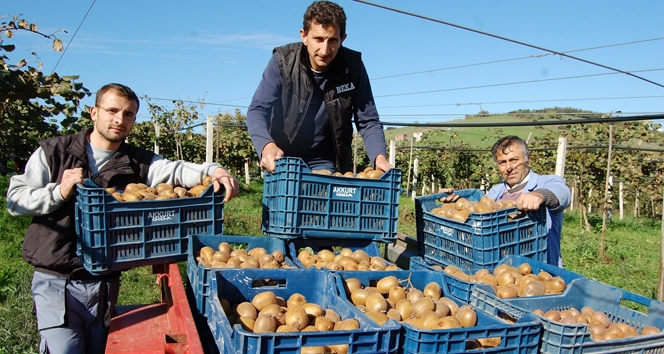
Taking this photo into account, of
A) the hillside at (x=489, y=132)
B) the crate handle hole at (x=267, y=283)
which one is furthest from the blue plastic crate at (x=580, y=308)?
the hillside at (x=489, y=132)

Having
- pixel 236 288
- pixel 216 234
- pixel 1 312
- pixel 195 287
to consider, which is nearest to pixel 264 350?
pixel 236 288

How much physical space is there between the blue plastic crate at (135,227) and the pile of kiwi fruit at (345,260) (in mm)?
613

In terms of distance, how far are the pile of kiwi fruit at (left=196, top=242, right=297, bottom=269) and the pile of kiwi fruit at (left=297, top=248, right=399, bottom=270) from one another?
15 cm

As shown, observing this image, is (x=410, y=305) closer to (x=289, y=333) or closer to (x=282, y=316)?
(x=282, y=316)

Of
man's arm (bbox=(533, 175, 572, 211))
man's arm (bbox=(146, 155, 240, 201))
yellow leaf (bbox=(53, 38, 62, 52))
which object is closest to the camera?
man's arm (bbox=(146, 155, 240, 201))

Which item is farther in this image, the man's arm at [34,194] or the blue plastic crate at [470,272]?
the man's arm at [34,194]

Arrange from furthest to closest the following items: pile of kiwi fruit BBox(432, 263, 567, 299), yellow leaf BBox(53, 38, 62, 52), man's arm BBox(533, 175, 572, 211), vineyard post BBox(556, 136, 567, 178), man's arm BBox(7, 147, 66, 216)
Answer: vineyard post BBox(556, 136, 567, 178) → yellow leaf BBox(53, 38, 62, 52) → man's arm BBox(533, 175, 572, 211) → pile of kiwi fruit BBox(432, 263, 567, 299) → man's arm BBox(7, 147, 66, 216)

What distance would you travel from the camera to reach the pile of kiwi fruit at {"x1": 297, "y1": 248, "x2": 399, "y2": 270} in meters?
3.10

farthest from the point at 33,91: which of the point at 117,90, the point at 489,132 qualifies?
the point at 489,132

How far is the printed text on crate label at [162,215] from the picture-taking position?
2936 millimetres

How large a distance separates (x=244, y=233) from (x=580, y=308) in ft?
22.0

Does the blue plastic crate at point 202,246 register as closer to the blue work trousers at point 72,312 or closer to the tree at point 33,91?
the blue work trousers at point 72,312

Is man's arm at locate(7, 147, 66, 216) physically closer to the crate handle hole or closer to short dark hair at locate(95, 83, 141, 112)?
short dark hair at locate(95, 83, 141, 112)

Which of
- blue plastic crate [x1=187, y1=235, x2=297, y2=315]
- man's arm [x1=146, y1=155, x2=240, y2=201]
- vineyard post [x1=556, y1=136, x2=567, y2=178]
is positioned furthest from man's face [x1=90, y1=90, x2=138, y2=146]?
vineyard post [x1=556, y1=136, x2=567, y2=178]
